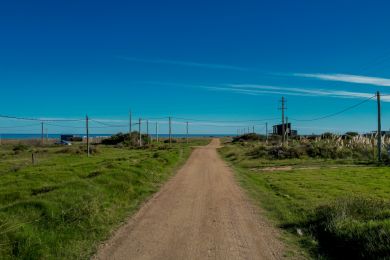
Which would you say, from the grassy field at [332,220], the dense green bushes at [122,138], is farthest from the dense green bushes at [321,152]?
the dense green bushes at [122,138]

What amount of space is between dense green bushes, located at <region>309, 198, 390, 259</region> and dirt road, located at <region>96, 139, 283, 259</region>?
Result: 3.23 ft

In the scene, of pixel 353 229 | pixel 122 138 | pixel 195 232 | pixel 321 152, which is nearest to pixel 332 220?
pixel 353 229

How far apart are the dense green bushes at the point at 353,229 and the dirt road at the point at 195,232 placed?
0.99 metres

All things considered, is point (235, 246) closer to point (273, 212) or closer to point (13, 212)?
point (273, 212)

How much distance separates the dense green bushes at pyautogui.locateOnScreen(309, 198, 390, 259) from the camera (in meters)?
6.65

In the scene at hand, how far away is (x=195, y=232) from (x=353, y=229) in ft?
10.2

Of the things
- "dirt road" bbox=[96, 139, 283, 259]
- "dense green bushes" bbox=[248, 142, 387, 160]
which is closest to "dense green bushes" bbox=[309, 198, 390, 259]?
"dirt road" bbox=[96, 139, 283, 259]

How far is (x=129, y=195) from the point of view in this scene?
45.5ft

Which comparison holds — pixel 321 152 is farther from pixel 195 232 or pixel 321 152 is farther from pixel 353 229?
pixel 195 232

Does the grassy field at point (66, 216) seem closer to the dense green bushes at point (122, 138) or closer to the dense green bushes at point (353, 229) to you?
the dense green bushes at point (353, 229)

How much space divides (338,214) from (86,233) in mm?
5411

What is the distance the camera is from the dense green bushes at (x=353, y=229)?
665 cm

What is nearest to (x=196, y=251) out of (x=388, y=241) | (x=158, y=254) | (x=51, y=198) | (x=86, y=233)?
(x=158, y=254)

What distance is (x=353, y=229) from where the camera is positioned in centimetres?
768
